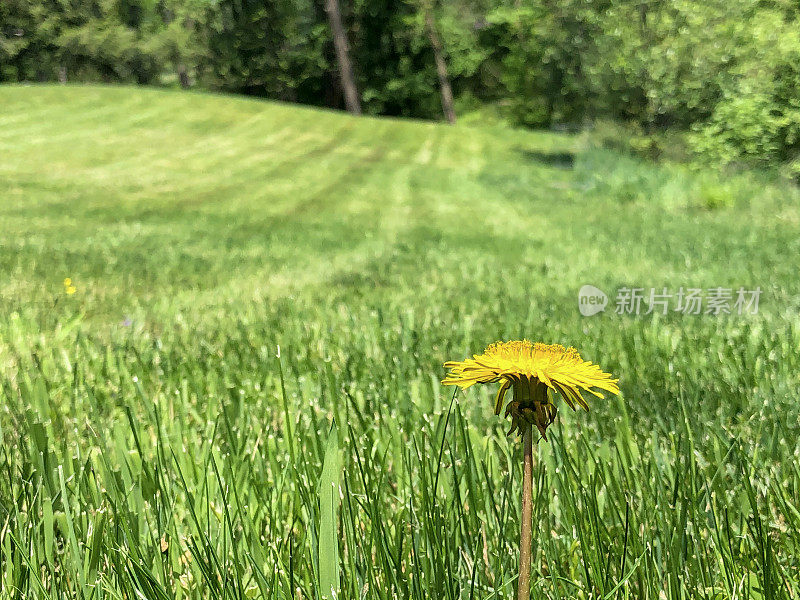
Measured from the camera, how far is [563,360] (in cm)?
68

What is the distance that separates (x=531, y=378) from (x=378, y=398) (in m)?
1.22

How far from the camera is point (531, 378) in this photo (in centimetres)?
63

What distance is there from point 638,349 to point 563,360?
194 centimetres

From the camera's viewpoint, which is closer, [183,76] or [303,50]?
[303,50]

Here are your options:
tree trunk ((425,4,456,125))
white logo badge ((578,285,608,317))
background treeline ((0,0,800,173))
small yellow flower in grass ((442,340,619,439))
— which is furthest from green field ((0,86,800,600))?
tree trunk ((425,4,456,125))

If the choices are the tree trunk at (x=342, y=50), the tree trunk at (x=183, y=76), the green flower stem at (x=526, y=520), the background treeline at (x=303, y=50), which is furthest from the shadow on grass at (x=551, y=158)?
the tree trunk at (x=183, y=76)

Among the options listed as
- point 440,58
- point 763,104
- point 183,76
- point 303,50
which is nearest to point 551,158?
point 763,104

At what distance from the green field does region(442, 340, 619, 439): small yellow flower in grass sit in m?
0.21

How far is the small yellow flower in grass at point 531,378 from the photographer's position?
0.62m

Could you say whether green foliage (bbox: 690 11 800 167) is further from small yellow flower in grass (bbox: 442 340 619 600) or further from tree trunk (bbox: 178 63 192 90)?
tree trunk (bbox: 178 63 192 90)

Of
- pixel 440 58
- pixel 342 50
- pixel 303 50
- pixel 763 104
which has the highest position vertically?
pixel 303 50

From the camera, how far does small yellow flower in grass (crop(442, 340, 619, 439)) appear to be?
0.62 meters

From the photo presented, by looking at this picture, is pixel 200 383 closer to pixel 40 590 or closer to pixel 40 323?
pixel 40 590

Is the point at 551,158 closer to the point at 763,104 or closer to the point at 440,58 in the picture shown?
the point at 763,104
